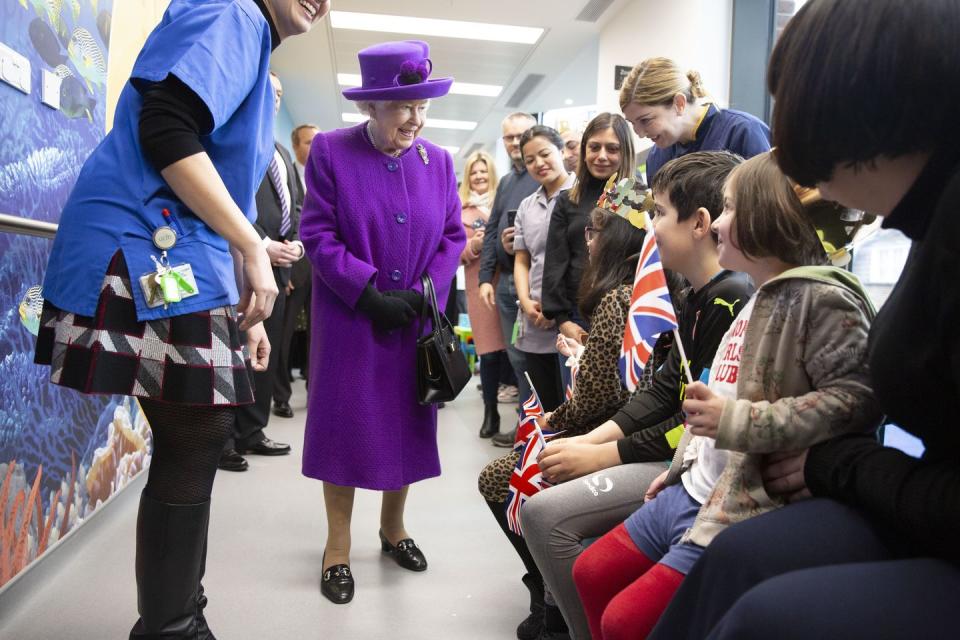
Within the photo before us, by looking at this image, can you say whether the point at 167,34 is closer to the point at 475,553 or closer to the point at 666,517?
the point at 666,517

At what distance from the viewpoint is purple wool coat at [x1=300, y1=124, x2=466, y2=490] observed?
212 centimetres

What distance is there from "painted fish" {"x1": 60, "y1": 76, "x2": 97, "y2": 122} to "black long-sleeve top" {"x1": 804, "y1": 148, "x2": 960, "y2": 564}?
2.10 m

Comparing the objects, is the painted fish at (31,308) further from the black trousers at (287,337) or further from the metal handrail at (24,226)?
the black trousers at (287,337)

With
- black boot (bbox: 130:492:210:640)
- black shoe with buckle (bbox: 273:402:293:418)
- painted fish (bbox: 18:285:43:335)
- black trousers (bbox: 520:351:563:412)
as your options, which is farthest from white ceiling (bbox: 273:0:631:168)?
black boot (bbox: 130:492:210:640)

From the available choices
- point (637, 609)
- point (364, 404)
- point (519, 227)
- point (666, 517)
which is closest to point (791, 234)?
point (666, 517)

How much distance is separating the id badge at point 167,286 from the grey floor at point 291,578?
3.20 feet

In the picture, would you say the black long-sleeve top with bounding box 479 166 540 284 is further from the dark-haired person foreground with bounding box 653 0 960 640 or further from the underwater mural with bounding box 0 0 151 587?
the dark-haired person foreground with bounding box 653 0 960 640

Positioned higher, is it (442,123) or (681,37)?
(681,37)

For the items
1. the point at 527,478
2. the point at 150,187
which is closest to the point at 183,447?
the point at 150,187

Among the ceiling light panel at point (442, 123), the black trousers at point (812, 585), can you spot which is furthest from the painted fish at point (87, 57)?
the ceiling light panel at point (442, 123)

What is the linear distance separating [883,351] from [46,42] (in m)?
2.06

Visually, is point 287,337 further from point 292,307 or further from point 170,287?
point 170,287

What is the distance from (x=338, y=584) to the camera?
2086mm

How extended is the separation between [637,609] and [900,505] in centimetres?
44
